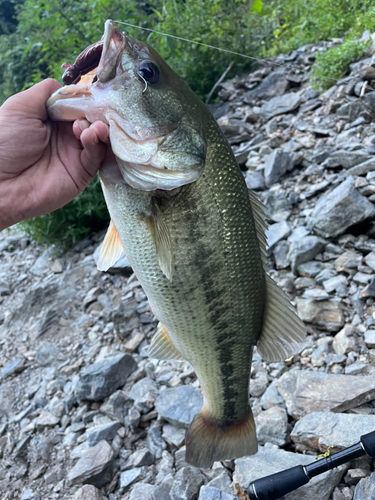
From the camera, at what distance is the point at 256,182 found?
451 centimetres

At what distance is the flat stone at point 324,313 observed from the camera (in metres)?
2.79

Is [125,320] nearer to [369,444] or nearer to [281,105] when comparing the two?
[369,444]

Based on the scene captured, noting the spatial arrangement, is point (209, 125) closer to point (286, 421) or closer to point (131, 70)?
point (131, 70)

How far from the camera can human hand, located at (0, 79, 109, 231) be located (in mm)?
1677

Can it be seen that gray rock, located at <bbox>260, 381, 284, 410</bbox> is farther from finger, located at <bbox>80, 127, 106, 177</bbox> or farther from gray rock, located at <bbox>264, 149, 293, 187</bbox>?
gray rock, located at <bbox>264, 149, 293, 187</bbox>

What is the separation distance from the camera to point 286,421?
230 cm

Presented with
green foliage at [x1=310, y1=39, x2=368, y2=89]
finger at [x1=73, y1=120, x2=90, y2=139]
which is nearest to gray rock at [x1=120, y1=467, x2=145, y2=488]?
finger at [x1=73, y1=120, x2=90, y2=139]

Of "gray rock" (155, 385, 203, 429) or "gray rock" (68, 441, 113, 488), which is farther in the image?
"gray rock" (155, 385, 203, 429)

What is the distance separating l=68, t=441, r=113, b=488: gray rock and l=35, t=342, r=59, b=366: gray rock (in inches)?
59.5

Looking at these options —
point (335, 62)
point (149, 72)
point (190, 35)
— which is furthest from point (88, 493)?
point (190, 35)

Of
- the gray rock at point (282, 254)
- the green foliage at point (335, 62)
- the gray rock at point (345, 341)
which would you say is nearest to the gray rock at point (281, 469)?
the gray rock at point (345, 341)

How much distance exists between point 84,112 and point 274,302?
112cm

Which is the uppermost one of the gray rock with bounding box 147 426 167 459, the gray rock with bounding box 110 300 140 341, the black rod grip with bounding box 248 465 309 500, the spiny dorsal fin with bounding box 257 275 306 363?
the spiny dorsal fin with bounding box 257 275 306 363

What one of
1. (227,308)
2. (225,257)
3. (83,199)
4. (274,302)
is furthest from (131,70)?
(83,199)
